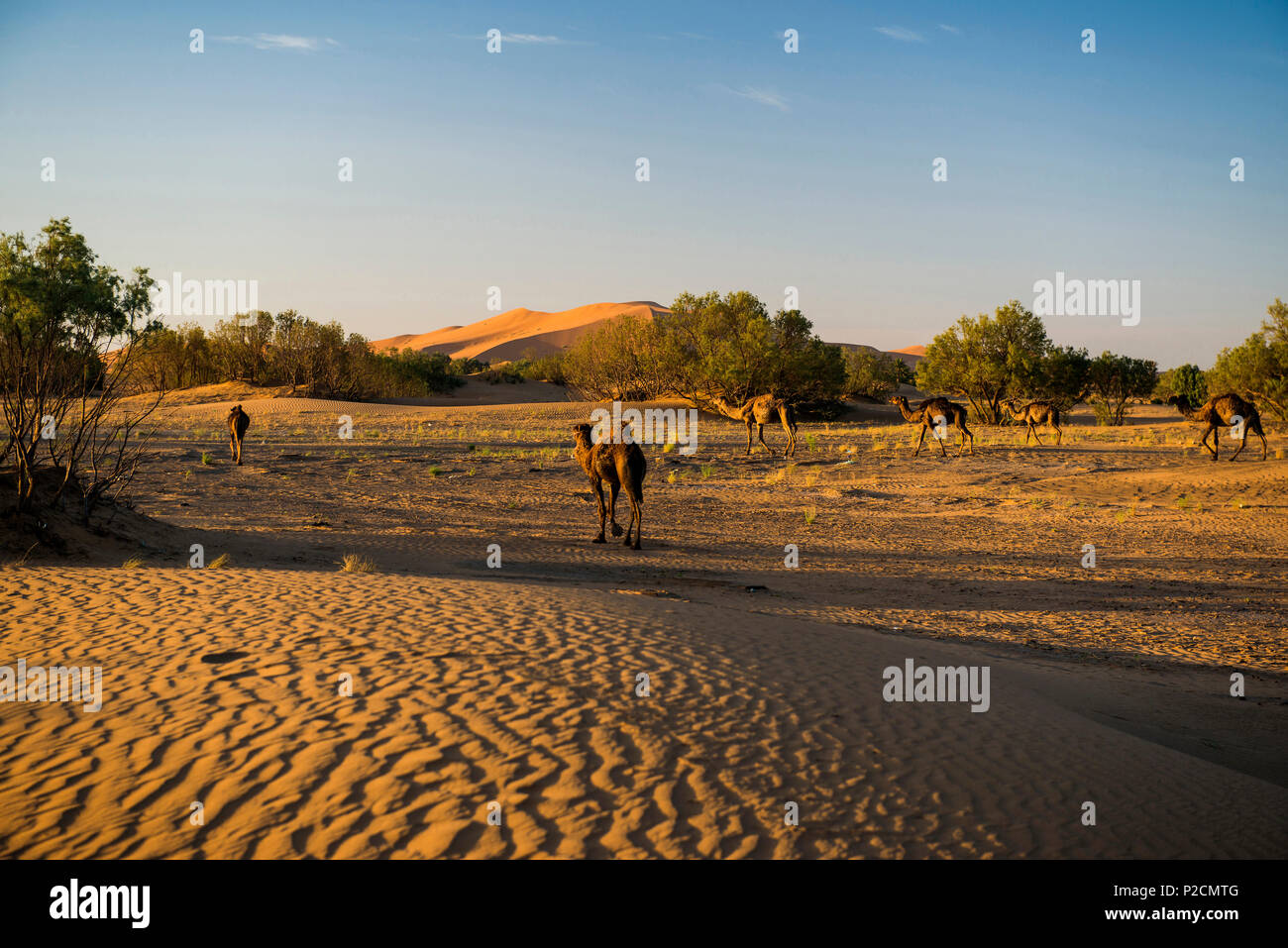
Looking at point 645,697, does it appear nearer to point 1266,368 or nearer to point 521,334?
point 1266,368

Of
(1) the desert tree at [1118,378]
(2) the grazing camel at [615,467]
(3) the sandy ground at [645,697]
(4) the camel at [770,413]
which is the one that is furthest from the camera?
(1) the desert tree at [1118,378]

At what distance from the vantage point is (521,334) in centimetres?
17125

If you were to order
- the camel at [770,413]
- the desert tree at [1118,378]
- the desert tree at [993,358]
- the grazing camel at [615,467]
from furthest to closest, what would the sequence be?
the desert tree at [1118,378] < the desert tree at [993,358] < the camel at [770,413] < the grazing camel at [615,467]

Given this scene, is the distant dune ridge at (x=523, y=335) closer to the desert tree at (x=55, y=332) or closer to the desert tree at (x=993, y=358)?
the desert tree at (x=993, y=358)

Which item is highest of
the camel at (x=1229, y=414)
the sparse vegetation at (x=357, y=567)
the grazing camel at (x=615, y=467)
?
the camel at (x=1229, y=414)

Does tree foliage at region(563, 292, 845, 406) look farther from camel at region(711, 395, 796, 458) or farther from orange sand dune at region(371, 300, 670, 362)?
orange sand dune at region(371, 300, 670, 362)

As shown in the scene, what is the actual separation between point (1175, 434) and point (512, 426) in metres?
28.1

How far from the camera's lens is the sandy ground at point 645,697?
4.12 m

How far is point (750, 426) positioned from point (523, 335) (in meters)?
144

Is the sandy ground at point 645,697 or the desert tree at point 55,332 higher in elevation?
the desert tree at point 55,332

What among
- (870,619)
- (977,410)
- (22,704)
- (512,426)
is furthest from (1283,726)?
(977,410)

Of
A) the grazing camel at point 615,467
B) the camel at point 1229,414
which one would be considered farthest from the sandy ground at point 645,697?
the camel at point 1229,414

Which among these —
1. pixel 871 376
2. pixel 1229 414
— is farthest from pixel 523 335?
pixel 1229 414
